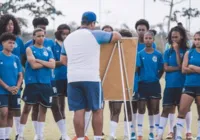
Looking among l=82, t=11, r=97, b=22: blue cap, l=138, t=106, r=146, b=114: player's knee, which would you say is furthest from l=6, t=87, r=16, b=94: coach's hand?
l=138, t=106, r=146, b=114: player's knee

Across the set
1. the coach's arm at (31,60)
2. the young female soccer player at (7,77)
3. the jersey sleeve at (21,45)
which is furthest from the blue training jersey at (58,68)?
the young female soccer player at (7,77)

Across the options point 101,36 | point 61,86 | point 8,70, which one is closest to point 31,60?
point 8,70

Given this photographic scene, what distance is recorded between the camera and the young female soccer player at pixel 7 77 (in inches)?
374

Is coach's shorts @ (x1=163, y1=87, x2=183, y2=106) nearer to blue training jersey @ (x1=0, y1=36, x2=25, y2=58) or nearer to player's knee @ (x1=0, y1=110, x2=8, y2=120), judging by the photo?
blue training jersey @ (x1=0, y1=36, x2=25, y2=58)

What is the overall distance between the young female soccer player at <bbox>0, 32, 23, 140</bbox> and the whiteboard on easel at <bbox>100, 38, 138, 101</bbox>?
1.39 metres

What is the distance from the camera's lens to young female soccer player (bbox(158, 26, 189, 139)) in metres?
10.3

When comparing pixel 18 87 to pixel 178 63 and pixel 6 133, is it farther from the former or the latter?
pixel 178 63

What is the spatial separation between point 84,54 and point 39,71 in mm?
1772

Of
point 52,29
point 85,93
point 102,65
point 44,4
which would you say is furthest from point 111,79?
point 44,4

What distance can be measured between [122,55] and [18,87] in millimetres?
1762

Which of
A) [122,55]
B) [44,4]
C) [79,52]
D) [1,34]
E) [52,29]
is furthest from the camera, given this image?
[44,4]

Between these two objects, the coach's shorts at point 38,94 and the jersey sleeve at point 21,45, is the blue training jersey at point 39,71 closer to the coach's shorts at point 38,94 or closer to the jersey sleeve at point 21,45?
the coach's shorts at point 38,94

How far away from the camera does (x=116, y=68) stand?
9484 mm

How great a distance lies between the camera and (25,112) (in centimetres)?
1022
